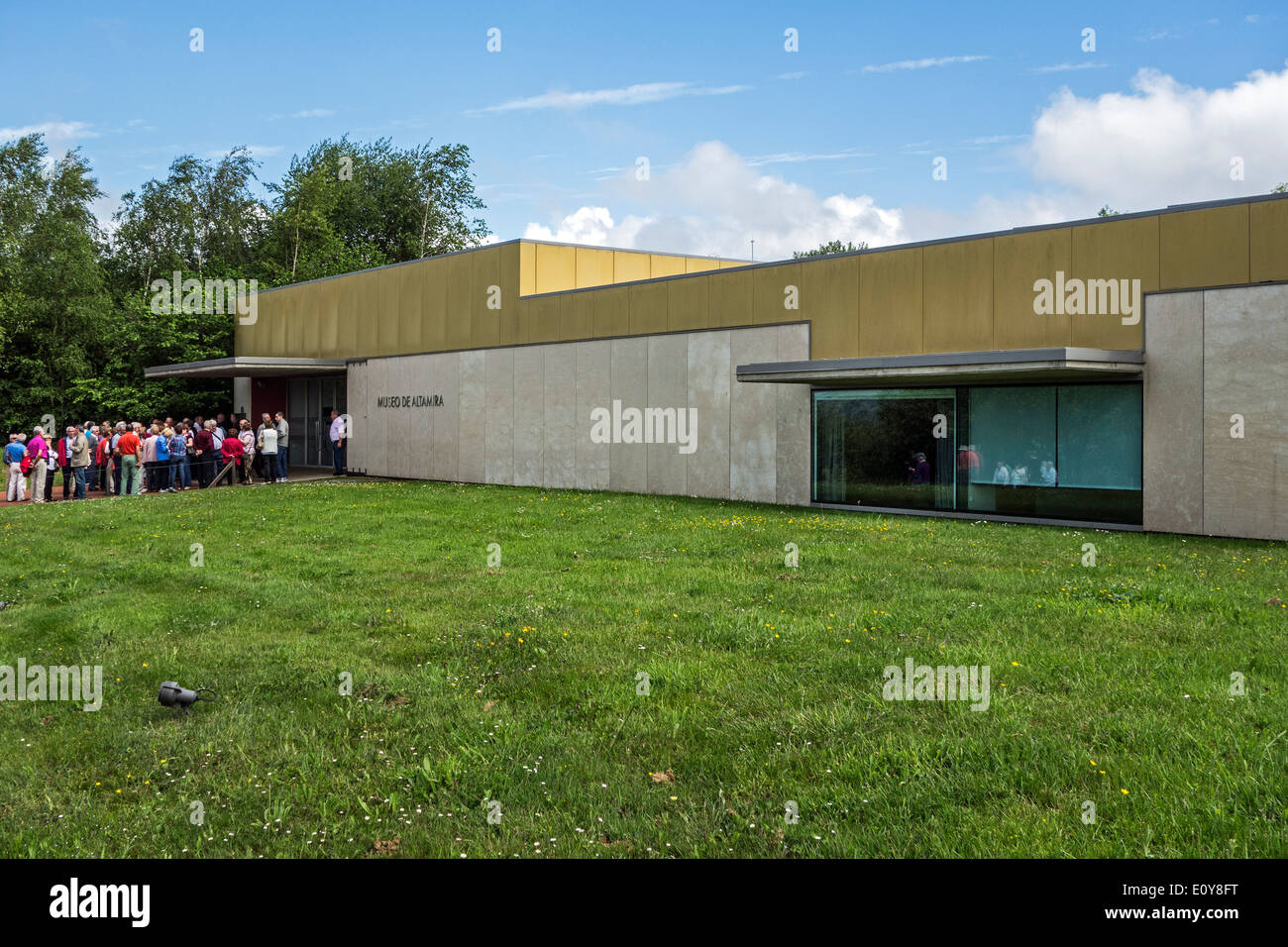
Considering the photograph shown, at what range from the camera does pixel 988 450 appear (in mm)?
19547

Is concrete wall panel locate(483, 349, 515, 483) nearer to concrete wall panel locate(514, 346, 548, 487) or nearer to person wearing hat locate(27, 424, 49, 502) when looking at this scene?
concrete wall panel locate(514, 346, 548, 487)

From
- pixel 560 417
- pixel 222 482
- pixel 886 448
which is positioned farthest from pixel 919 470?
pixel 222 482

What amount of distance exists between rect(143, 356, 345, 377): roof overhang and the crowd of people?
2.47 meters

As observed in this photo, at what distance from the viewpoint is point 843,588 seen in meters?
11.5

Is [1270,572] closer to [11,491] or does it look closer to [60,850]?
[60,850]

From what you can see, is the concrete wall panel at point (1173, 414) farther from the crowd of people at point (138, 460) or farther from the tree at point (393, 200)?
the tree at point (393, 200)

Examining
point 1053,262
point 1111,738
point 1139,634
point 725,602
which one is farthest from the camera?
point 1053,262

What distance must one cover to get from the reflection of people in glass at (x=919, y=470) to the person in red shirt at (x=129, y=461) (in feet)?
63.4

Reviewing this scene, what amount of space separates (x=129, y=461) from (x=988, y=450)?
21176 millimetres

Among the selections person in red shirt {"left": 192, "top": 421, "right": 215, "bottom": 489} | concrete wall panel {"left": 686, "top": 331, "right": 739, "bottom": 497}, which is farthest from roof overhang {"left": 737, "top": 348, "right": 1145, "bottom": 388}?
person in red shirt {"left": 192, "top": 421, "right": 215, "bottom": 489}

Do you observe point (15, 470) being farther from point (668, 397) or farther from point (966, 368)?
→ point (966, 368)

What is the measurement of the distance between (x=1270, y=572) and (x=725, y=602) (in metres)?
6.79

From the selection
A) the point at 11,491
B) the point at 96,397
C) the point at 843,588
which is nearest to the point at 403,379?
the point at 11,491

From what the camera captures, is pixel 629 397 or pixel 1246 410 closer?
pixel 1246 410
